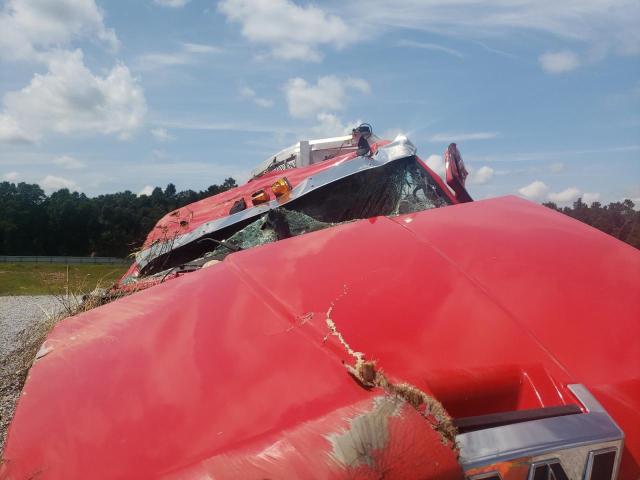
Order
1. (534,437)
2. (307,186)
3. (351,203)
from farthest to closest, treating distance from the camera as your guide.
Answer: (351,203) → (307,186) → (534,437)

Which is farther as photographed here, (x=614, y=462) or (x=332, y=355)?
(x=332, y=355)

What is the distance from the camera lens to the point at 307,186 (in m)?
3.09

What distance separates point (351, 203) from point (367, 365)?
213 cm

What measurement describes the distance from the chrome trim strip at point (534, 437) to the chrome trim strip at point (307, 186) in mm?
2143

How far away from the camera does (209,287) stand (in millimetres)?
1525

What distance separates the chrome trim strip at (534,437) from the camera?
3.26ft

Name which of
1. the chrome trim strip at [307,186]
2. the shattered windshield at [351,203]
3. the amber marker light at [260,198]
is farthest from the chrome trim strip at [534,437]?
the amber marker light at [260,198]

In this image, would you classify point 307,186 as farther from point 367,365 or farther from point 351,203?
point 367,365

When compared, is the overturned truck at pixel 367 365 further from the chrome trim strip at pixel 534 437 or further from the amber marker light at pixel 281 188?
the amber marker light at pixel 281 188

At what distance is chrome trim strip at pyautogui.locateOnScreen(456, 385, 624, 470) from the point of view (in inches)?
39.2

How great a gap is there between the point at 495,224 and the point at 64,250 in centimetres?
4653

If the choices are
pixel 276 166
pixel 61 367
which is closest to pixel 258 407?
pixel 61 367

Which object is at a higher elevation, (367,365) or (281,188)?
(281,188)

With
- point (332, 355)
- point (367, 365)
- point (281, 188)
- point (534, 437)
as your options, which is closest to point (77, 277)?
point (281, 188)
